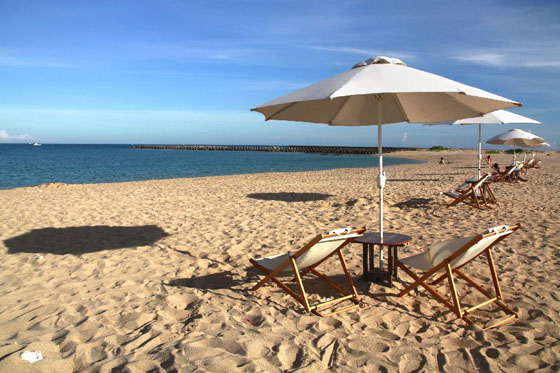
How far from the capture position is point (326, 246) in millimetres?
3219

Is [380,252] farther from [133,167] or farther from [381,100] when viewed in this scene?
[133,167]

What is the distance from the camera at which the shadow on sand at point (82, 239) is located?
5.12m

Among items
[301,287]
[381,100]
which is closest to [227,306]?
[301,287]

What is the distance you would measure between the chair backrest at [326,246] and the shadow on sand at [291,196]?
5411 millimetres

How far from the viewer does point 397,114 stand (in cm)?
469

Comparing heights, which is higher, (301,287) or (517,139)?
(517,139)

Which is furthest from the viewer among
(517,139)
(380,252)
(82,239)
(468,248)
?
(517,139)

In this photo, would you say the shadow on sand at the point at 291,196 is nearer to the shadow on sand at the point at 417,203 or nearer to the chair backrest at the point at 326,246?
the shadow on sand at the point at 417,203

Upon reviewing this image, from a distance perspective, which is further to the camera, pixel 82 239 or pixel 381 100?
pixel 82 239

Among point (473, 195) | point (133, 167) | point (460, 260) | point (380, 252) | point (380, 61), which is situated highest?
point (380, 61)

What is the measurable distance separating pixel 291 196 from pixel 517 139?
938cm

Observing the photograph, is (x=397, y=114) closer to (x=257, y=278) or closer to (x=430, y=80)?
(x=430, y=80)

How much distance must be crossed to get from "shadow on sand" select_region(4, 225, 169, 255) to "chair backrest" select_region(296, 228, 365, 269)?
288 centimetres

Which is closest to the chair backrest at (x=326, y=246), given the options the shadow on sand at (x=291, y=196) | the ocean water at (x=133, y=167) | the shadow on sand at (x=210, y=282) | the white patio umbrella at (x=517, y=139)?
the shadow on sand at (x=210, y=282)
